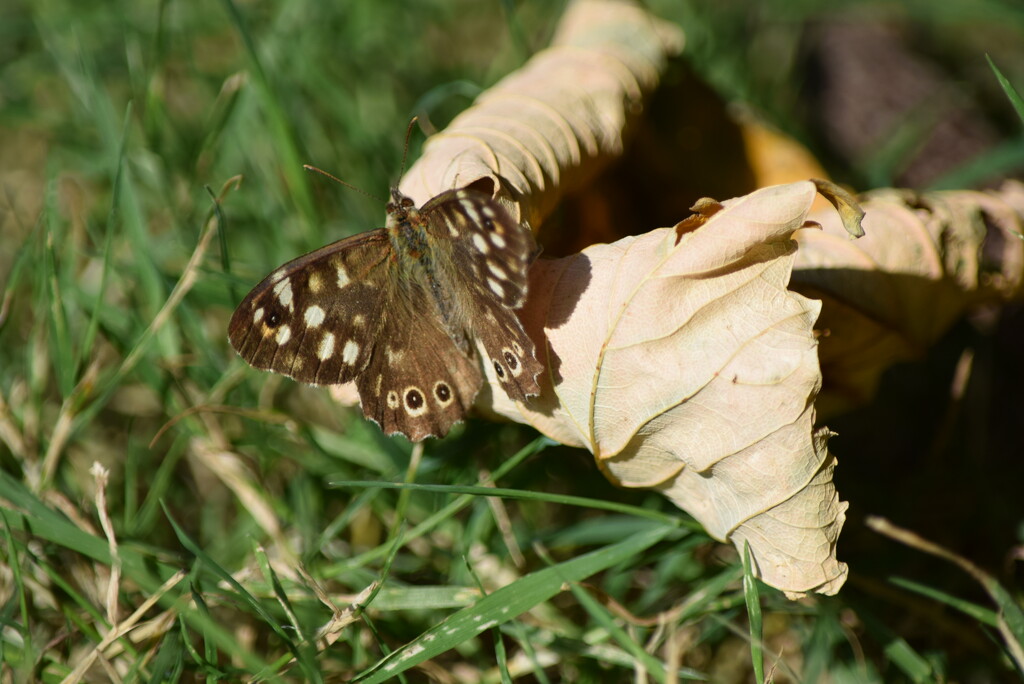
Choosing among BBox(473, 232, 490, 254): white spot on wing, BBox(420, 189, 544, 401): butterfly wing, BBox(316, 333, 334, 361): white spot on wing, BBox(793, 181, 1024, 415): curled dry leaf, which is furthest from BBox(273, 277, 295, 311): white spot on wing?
BBox(793, 181, 1024, 415): curled dry leaf

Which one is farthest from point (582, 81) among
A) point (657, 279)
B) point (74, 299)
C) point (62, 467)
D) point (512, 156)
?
point (62, 467)

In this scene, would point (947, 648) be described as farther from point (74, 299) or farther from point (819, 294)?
point (74, 299)

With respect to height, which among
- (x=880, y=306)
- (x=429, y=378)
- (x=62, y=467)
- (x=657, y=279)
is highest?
(x=657, y=279)

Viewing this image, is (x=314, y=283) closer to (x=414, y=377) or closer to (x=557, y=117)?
(x=414, y=377)

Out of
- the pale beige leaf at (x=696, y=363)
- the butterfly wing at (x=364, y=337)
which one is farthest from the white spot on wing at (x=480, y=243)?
the butterfly wing at (x=364, y=337)

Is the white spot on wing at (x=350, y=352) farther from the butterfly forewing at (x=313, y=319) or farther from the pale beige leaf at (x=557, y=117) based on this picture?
the pale beige leaf at (x=557, y=117)

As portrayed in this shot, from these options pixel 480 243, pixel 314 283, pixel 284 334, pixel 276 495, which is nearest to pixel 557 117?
pixel 480 243

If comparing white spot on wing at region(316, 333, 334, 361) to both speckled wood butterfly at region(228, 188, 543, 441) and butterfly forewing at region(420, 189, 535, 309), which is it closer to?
speckled wood butterfly at region(228, 188, 543, 441)
